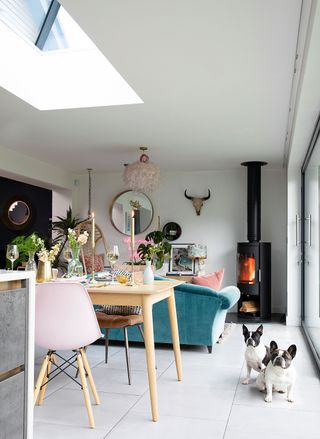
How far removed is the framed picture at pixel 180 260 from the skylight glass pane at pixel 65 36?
4222 mm

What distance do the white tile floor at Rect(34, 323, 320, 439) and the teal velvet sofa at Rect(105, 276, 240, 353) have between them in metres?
0.37

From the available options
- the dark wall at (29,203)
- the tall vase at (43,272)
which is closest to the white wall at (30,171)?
the dark wall at (29,203)

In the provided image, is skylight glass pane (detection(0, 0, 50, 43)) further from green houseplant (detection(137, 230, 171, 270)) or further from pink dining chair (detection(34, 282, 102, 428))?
green houseplant (detection(137, 230, 171, 270))

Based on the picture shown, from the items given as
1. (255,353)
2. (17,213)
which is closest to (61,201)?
(17,213)

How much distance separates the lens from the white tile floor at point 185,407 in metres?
2.77

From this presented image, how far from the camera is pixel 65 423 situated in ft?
9.49

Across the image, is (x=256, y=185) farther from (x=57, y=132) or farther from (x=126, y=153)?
(x=57, y=132)

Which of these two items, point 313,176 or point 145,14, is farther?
point 313,176

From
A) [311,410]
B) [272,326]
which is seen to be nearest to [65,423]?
[311,410]

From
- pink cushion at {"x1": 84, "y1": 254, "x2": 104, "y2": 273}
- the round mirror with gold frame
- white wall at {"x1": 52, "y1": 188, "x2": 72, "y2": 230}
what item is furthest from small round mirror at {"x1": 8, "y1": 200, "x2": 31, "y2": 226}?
pink cushion at {"x1": 84, "y1": 254, "x2": 104, "y2": 273}

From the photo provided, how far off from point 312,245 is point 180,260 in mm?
2699

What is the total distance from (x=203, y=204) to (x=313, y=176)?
2752 mm

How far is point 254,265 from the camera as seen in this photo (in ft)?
22.6

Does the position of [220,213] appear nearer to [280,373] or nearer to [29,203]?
[29,203]
